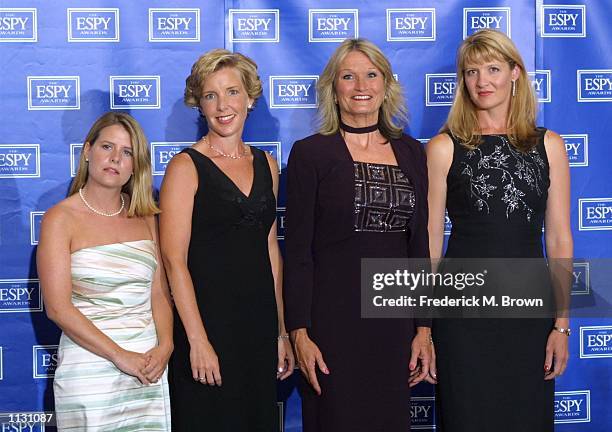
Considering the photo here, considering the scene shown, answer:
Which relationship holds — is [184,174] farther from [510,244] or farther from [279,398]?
[279,398]

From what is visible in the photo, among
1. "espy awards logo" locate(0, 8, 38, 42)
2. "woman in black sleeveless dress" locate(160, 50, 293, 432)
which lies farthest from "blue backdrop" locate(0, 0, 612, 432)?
"woman in black sleeveless dress" locate(160, 50, 293, 432)

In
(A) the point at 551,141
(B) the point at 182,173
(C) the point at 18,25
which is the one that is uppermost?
(C) the point at 18,25

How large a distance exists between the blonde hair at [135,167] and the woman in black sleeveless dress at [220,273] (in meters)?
0.09

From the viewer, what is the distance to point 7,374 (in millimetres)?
3461

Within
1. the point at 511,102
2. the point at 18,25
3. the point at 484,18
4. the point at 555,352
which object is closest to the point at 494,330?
the point at 555,352

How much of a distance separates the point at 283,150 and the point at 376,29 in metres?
0.69

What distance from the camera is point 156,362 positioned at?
2.54 metres

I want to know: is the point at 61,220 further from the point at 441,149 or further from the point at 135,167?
the point at 441,149

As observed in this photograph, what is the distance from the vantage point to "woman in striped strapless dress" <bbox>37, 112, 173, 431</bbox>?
245 centimetres

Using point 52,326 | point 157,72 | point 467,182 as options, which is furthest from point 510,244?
point 52,326

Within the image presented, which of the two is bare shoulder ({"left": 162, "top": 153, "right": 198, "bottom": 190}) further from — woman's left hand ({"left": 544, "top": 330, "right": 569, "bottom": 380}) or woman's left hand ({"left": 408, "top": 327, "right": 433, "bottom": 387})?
woman's left hand ({"left": 544, "top": 330, "right": 569, "bottom": 380})

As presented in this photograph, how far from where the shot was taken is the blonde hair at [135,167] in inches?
104

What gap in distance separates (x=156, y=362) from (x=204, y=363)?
0.16 metres

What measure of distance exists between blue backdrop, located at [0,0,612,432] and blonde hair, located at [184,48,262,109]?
743mm
